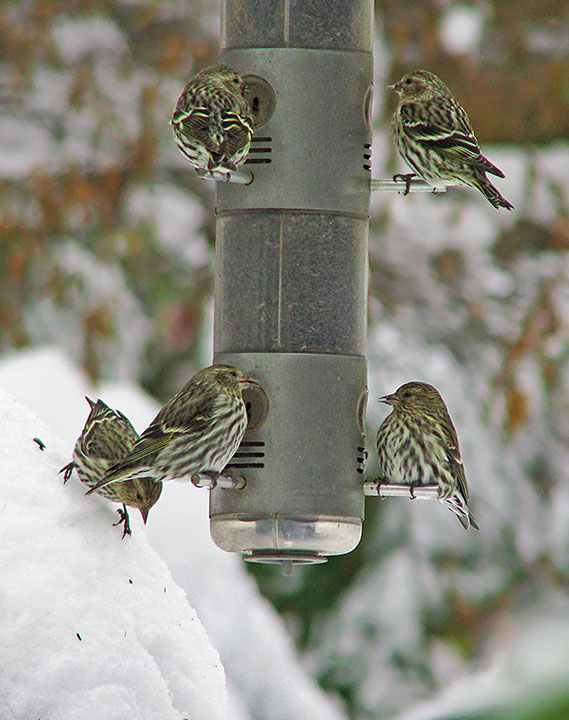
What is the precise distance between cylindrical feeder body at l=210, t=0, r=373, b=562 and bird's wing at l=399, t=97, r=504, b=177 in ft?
0.60

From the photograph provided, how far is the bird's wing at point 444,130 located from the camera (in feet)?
18.0

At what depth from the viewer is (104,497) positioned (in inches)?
173

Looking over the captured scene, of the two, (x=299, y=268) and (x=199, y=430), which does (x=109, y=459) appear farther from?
(x=299, y=268)

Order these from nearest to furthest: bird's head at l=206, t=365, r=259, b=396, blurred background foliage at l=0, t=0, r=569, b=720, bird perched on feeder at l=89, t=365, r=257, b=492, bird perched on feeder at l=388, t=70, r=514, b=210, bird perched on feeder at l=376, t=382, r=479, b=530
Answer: bird perched on feeder at l=89, t=365, r=257, b=492, bird's head at l=206, t=365, r=259, b=396, bird perched on feeder at l=376, t=382, r=479, b=530, bird perched on feeder at l=388, t=70, r=514, b=210, blurred background foliage at l=0, t=0, r=569, b=720

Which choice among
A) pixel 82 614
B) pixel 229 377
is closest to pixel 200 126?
pixel 229 377

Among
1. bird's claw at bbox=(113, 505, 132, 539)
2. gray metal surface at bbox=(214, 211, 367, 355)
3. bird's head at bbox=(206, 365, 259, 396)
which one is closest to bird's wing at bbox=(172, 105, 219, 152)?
gray metal surface at bbox=(214, 211, 367, 355)

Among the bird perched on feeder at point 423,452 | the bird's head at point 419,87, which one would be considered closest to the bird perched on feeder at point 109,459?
the bird perched on feeder at point 423,452

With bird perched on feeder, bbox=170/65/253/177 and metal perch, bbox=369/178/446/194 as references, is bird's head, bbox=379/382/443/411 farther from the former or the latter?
bird perched on feeder, bbox=170/65/253/177

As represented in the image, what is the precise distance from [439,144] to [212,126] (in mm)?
901

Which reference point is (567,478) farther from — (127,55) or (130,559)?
(130,559)

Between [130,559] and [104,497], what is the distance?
1.18 feet

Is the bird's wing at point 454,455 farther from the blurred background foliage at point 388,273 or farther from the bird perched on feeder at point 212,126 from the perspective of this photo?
the blurred background foliage at point 388,273

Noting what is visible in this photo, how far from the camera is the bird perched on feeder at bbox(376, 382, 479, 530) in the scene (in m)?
5.26

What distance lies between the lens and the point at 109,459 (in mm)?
4613
